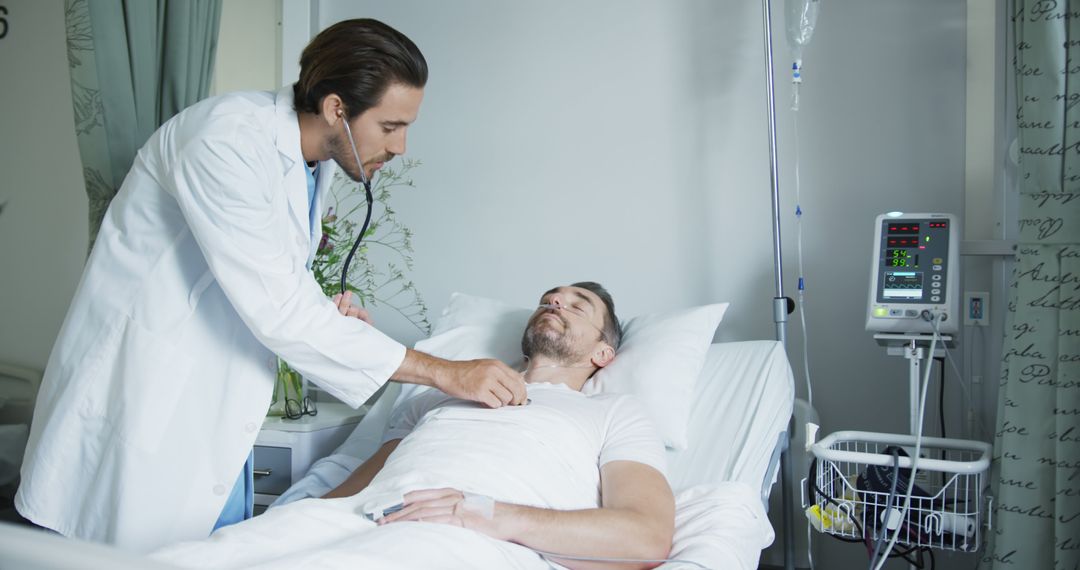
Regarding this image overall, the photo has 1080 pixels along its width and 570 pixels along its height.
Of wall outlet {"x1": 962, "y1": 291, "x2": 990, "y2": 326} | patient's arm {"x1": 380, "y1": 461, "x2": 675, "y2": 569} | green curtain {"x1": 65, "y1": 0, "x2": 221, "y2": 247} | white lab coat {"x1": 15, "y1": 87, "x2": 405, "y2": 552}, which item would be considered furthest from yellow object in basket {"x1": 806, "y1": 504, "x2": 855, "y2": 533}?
green curtain {"x1": 65, "y1": 0, "x2": 221, "y2": 247}

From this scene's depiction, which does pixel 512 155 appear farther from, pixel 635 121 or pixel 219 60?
pixel 219 60

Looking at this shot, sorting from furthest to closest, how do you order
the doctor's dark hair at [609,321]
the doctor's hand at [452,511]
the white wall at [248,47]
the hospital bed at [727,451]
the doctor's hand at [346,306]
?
the white wall at [248,47] → the doctor's dark hair at [609,321] → the doctor's hand at [346,306] → the hospital bed at [727,451] → the doctor's hand at [452,511]

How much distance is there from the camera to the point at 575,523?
121 centimetres

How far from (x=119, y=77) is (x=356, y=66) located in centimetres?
69

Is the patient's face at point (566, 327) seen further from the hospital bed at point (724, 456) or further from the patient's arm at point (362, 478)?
the patient's arm at point (362, 478)

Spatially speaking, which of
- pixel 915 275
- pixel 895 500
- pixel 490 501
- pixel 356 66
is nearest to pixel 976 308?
pixel 915 275

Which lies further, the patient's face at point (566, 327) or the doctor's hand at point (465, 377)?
the patient's face at point (566, 327)

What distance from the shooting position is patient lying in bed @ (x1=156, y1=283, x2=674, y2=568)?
1.04 meters

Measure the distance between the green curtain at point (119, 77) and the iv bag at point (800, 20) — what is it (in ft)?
4.62

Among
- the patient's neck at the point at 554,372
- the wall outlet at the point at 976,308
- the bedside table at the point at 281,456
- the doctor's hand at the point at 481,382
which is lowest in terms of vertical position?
the bedside table at the point at 281,456

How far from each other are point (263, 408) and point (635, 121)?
1443 millimetres

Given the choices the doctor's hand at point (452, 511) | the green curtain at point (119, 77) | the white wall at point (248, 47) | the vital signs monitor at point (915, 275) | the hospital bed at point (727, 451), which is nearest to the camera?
the doctor's hand at point (452, 511)

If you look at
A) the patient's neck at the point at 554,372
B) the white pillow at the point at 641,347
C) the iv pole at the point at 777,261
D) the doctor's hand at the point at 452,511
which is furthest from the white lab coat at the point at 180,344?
the iv pole at the point at 777,261

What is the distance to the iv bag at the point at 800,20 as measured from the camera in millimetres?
1976
